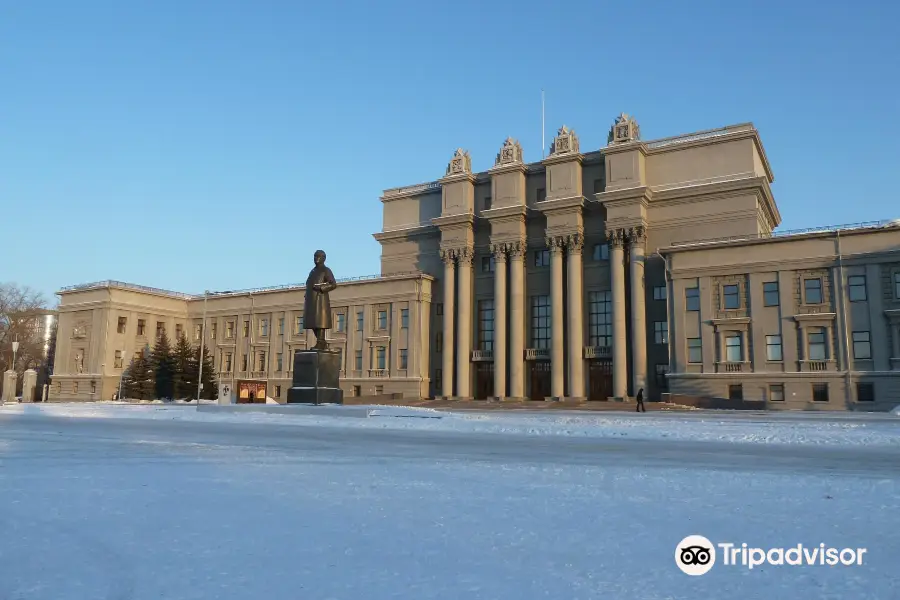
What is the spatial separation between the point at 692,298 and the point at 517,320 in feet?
45.0

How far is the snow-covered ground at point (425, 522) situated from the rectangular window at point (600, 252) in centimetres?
4104

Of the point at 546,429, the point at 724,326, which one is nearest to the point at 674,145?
the point at 724,326

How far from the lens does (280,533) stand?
5.20m

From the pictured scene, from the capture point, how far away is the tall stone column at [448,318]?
55.5 metres

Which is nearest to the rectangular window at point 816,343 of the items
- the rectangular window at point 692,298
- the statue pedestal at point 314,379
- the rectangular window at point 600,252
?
the rectangular window at point 692,298

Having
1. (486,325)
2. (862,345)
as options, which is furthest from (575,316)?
(862,345)

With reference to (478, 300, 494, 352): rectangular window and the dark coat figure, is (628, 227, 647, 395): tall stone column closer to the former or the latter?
the dark coat figure

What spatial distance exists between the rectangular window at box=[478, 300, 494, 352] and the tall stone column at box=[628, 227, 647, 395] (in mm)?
12302

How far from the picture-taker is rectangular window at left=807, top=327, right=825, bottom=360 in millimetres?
40188

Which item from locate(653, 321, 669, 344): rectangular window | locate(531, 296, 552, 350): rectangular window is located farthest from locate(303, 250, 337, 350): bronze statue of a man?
locate(653, 321, 669, 344): rectangular window

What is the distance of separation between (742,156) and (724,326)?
43.0 ft

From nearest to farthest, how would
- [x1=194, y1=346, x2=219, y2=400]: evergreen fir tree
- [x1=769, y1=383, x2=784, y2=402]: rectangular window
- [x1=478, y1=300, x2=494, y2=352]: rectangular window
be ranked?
[x1=769, y1=383, x2=784, y2=402]: rectangular window → [x1=478, y1=300, x2=494, y2=352]: rectangular window → [x1=194, y1=346, x2=219, y2=400]: evergreen fir tree

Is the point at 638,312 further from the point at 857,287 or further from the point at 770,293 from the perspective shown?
the point at 857,287

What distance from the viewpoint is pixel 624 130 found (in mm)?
50969
